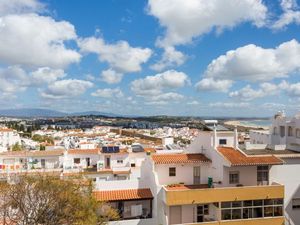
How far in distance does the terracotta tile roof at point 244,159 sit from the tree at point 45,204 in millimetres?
11014

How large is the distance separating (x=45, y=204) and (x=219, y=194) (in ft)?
40.7

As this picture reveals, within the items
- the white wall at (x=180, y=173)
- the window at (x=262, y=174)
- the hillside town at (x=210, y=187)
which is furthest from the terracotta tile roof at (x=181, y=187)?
the window at (x=262, y=174)

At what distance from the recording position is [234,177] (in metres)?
31.3

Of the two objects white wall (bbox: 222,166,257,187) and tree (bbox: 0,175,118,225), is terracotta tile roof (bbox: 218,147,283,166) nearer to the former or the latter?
white wall (bbox: 222,166,257,187)

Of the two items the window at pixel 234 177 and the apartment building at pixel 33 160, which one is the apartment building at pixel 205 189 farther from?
the apartment building at pixel 33 160

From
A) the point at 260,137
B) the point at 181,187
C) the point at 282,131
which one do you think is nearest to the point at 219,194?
the point at 181,187

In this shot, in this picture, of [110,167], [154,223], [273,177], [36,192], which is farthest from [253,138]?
[36,192]

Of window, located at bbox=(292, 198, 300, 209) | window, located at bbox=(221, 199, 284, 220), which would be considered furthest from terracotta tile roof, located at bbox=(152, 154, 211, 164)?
window, located at bbox=(292, 198, 300, 209)

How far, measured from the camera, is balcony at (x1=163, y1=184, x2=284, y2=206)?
92.4 ft

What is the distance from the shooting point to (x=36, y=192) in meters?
26.0

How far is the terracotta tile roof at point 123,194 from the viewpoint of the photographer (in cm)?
3075

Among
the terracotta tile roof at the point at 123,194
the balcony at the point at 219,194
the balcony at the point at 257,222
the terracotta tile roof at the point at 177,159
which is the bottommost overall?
the balcony at the point at 257,222

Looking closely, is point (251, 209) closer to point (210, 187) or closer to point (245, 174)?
point (245, 174)

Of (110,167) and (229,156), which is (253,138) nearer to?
(110,167)
